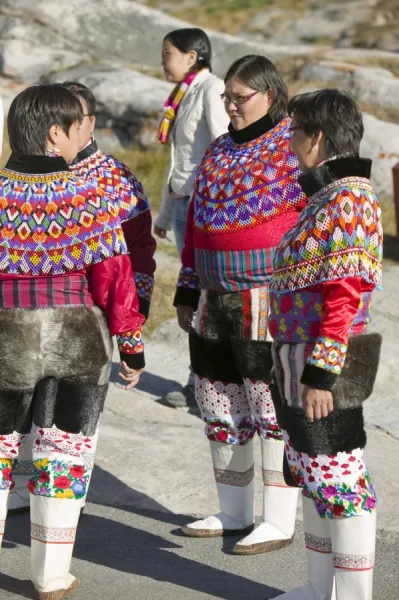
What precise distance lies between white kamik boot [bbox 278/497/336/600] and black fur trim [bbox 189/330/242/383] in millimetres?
816

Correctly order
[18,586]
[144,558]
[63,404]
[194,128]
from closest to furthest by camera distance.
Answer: [63,404], [18,586], [144,558], [194,128]

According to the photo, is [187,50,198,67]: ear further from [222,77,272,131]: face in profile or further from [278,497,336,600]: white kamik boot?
[278,497,336,600]: white kamik boot

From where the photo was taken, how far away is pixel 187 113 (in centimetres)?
583

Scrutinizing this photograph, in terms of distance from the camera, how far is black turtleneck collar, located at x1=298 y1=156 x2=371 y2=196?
331 cm

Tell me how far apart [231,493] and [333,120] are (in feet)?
6.04

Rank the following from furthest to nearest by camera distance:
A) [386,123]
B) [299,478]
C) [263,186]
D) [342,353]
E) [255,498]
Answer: [386,123] < [255,498] < [263,186] < [299,478] < [342,353]

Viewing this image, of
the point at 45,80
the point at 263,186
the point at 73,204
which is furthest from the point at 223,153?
the point at 45,80

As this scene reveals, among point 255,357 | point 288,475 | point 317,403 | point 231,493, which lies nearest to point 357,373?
point 317,403

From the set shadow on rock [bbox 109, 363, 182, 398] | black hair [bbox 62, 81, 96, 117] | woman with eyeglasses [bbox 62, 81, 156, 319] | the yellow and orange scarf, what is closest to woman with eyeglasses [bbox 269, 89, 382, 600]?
woman with eyeglasses [bbox 62, 81, 156, 319]

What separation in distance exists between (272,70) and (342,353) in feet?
4.88

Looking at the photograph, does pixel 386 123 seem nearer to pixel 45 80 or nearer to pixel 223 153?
pixel 45 80

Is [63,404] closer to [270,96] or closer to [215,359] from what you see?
[215,359]

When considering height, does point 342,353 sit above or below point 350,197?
below

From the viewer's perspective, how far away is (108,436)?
560 cm
